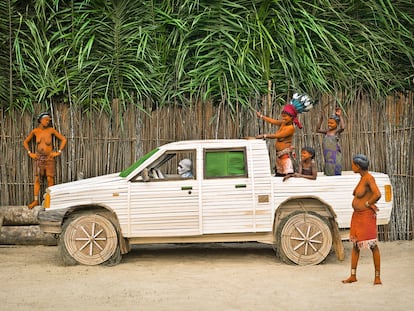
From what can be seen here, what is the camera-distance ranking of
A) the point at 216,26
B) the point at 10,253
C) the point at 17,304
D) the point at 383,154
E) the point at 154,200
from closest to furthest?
the point at 17,304
the point at 154,200
the point at 10,253
the point at 383,154
the point at 216,26

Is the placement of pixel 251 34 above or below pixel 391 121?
above

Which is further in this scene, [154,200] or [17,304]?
[154,200]

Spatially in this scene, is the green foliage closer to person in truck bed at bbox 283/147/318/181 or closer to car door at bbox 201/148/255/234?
person in truck bed at bbox 283/147/318/181

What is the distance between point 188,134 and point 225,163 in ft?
7.20

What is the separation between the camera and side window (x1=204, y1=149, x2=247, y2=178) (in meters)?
9.16

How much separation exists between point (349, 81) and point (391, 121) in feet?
3.24

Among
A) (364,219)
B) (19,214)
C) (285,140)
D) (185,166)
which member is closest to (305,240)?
(364,219)

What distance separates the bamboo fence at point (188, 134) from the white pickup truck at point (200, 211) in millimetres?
1991

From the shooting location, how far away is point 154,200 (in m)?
8.99

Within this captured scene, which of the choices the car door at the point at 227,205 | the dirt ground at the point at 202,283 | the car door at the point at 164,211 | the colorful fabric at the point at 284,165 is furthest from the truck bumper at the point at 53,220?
the colorful fabric at the point at 284,165

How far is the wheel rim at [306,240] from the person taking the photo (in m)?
9.02

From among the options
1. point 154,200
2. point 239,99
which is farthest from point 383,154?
point 154,200

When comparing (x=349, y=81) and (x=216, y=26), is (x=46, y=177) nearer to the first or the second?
(x=216, y=26)

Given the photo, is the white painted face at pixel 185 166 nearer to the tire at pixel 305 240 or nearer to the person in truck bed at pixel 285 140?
the person in truck bed at pixel 285 140
